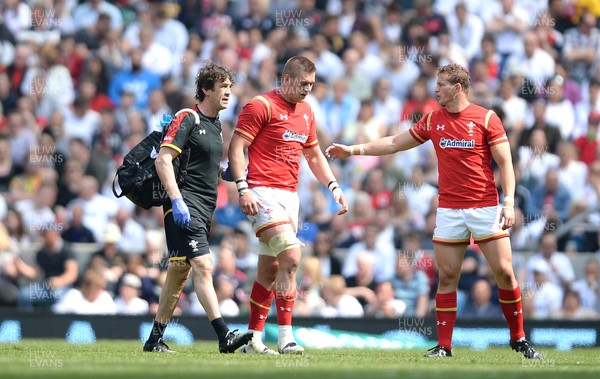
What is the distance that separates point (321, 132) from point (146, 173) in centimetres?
744

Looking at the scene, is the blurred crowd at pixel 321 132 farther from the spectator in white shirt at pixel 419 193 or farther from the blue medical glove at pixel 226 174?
the blue medical glove at pixel 226 174

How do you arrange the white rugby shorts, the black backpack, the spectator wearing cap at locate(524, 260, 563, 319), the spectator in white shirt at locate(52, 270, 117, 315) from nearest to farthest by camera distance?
the black backpack
the white rugby shorts
the spectator in white shirt at locate(52, 270, 117, 315)
the spectator wearing cap at locate(524, 260, 563, 319)

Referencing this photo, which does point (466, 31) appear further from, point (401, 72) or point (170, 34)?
point (170, 34)

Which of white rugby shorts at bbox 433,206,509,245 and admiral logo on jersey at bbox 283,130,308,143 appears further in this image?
admiral logo on jersey at bbox 283,130,308,143

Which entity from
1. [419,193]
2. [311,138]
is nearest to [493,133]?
[311,138]

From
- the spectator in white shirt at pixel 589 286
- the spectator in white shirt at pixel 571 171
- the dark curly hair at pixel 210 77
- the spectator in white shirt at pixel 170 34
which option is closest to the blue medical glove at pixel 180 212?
the dark curly hair at pixel 210 77

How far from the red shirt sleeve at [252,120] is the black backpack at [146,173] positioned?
1.28ft

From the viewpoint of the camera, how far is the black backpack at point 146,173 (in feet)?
33.3

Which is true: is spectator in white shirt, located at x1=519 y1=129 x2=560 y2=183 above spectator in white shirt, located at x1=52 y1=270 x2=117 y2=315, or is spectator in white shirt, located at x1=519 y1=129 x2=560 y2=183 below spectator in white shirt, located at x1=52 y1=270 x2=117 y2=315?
above

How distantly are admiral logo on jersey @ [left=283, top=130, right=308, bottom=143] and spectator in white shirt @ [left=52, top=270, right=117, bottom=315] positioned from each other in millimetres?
4848

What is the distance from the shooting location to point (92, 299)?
1461 centimetres

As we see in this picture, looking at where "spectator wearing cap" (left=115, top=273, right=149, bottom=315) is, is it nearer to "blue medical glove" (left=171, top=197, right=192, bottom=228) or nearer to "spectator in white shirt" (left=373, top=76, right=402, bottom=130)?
"blue medical glove" (left=171, top=197, right=192, bottom=228)

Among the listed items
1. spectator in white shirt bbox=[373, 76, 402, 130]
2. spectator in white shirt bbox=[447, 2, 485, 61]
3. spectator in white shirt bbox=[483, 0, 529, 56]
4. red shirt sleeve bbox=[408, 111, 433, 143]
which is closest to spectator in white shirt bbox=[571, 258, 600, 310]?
spectator in white shirt bbox=[373, 76, 402, 130]

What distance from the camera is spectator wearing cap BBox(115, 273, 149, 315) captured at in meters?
14.7
